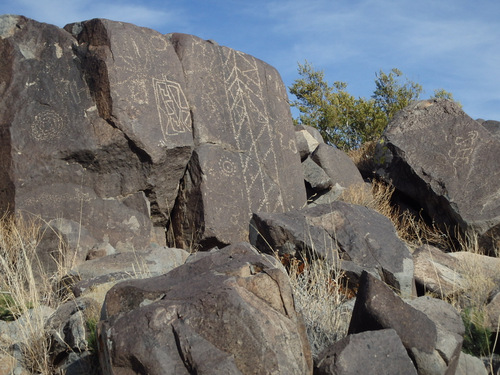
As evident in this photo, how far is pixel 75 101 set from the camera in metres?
7.40

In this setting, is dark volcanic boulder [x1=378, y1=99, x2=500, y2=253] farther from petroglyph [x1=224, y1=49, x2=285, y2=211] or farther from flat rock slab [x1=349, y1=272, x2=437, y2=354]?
flat rock slab [x1=349, y1=272, x2=437, y2=354]

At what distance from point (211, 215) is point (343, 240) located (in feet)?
6.38

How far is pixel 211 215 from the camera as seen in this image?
7598mm

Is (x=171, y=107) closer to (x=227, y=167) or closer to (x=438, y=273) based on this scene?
(x=227, y=167)

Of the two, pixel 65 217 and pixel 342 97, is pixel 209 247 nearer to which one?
pixel 65 217

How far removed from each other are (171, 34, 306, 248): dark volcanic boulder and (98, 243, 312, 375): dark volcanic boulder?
3928 millimetres

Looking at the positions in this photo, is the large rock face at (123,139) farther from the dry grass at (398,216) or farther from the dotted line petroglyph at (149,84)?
the dry grass at (398,216)

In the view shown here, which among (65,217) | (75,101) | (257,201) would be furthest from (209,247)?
(75,101)

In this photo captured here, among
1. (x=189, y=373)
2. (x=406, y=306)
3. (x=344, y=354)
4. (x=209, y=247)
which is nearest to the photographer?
(x=189, y=373)

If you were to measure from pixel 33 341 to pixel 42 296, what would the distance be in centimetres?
158

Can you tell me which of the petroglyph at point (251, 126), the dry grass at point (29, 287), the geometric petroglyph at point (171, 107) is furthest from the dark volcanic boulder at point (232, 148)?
the dry grass at point (29, 287)

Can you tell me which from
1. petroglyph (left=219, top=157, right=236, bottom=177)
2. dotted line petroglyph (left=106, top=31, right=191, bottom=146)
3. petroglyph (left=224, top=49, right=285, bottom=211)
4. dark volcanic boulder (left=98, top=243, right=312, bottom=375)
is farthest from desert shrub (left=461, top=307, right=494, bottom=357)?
dotted line petroglyph (left=106, top=31, right=191, bottom=146)

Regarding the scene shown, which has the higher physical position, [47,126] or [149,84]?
[149,84]

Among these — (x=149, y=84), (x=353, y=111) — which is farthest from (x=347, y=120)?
(x=149, y=84)
